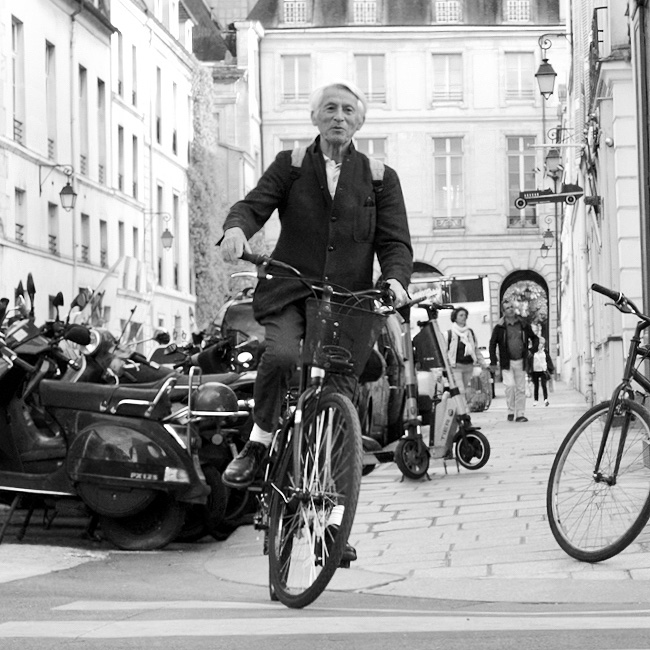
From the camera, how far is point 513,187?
6906cm

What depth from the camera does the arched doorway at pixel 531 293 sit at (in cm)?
6919

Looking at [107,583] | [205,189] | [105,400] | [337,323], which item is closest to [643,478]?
[337,323]

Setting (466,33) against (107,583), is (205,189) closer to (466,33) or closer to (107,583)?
(466,33)

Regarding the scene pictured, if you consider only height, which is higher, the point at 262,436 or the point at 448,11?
the point at 448,11

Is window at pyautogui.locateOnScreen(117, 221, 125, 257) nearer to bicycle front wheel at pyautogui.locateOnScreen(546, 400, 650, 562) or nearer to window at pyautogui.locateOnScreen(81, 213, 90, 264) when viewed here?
window at pyautogui.locateOnScreen(81, 213, 90, 264)

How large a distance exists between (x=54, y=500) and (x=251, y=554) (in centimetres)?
129

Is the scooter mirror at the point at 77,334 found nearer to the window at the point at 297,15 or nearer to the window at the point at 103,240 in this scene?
the window at the point at 103,240

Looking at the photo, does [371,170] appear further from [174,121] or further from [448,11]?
[448,11]

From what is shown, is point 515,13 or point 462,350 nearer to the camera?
point 462,350

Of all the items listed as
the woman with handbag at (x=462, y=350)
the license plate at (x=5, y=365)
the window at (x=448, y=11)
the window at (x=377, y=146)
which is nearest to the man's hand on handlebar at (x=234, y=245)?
the license plate at (x=5, y=365)

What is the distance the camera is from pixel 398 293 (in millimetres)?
6340

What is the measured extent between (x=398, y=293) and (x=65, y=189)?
35022 millimetres

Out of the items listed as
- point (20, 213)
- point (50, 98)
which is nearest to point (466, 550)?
point (20, 213)

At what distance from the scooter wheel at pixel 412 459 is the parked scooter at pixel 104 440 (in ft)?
13.3
